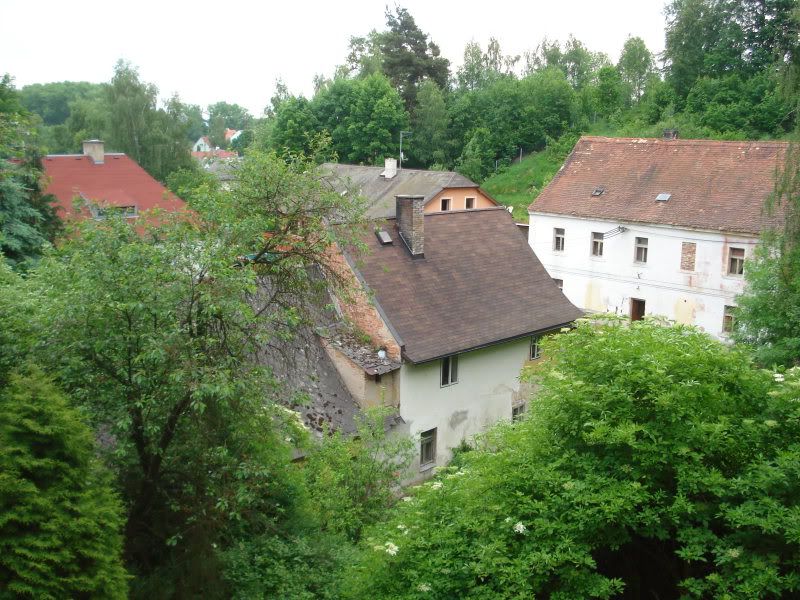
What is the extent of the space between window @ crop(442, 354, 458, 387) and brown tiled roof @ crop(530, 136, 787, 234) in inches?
522

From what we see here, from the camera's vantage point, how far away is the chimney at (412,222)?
21.4 m

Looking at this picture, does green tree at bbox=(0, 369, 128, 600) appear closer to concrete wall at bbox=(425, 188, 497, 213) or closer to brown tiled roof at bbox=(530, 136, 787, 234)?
brown tiled roof at bbox=(530, 136, 787, 234)

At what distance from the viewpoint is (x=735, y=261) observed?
27.8 metres

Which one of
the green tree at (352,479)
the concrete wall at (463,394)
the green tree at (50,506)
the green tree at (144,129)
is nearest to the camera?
the green tree at (50,506)

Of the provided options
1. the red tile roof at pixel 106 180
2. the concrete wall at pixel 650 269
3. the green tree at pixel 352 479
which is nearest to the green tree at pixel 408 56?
the red tile roof at pixel 106 180

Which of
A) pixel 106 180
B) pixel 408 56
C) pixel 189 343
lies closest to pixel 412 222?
pixel 189 343

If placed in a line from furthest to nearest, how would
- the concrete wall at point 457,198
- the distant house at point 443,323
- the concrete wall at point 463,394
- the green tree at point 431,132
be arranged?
1. the green tree at point 431,132
2. the concrete wall at point 457,198
3. the concrete wall at point 463,394
4. the distant house at point 443,323

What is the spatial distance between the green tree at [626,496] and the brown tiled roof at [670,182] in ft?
63.1

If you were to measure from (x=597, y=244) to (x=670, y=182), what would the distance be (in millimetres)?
3848

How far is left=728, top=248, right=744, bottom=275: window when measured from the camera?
2758 centimetres

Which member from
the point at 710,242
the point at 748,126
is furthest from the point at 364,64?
the point at 710,242

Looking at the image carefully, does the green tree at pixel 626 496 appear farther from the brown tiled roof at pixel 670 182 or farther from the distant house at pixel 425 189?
the distant house at pixel 425 189

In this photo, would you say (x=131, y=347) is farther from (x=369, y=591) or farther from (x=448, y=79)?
(x=448, y=79)

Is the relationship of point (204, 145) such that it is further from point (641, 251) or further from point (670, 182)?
point (641, 251)
